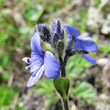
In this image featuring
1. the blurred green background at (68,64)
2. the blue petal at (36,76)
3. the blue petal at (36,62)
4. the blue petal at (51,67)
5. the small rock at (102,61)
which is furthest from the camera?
the small rock at (102,61)

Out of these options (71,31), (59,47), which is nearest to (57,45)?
(59,47)

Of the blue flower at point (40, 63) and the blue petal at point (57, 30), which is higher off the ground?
the blue petal at point (57, 30)

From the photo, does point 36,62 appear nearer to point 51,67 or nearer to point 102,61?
point 51,67

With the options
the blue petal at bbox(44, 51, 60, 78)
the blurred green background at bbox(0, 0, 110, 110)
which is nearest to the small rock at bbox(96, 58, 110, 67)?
the blurred green background at bbox(0, 0, 110, 110)

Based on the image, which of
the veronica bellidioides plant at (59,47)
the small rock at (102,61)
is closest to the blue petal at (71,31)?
the veronica bellidioides plant at (59,47)

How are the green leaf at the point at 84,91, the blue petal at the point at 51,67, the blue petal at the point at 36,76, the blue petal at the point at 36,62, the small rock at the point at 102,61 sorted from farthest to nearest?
the small rock at the point at 102,61, the green leaf at the point at 84,91, the blue petal at the point at 36,62, the blue petal at the point at 36,76, the blue petal at the point at 51,67

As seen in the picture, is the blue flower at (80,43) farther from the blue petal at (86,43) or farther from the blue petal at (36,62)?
the blue petal at (36,62)

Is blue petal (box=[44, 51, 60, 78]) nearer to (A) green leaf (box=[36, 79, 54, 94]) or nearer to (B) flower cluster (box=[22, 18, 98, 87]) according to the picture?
(B) flower cluster (box=[22, 18, 98, 87])
